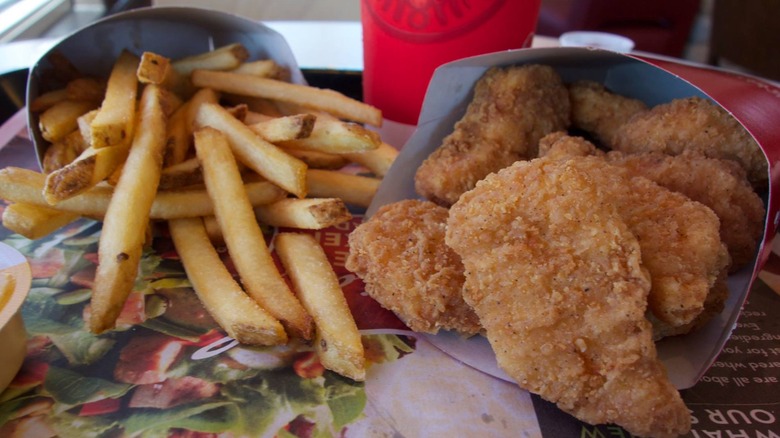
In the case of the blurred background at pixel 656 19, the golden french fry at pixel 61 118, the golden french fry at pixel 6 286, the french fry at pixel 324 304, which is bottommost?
the blurred background at pixel 656 19

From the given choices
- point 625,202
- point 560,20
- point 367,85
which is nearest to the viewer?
point 625,202

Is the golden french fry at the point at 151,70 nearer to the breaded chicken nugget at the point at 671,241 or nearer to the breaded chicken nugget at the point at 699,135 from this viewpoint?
the breaded chicken nugget at the point at 671,241

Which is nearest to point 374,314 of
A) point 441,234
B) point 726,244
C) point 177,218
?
point 441,234

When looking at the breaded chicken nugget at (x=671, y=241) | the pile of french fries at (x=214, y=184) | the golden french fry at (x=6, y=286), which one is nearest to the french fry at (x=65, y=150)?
the pile of french fries at (x=214, y=184)

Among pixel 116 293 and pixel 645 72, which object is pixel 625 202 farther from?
pixel 116 293

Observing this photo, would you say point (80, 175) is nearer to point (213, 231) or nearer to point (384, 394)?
point (213, 231)

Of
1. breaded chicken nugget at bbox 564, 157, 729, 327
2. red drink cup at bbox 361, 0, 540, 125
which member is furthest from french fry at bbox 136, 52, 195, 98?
breaded chicken nugget at bbox 564, 157, 729, 327

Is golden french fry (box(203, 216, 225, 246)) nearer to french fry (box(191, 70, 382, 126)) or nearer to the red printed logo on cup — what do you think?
french fry (box(191, 70, 382, 126))
